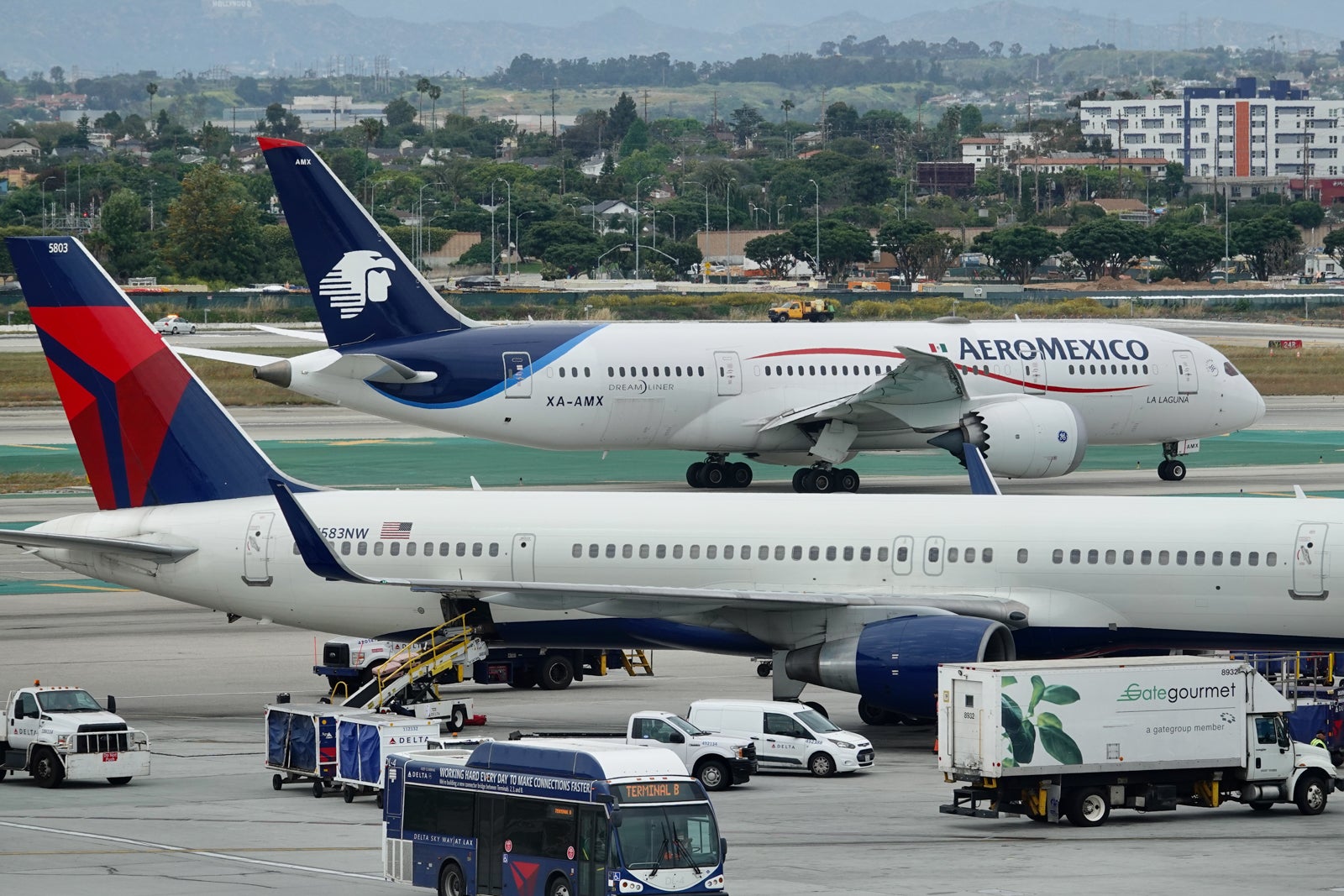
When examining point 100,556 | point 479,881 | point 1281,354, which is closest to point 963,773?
point 479,881

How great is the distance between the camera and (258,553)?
36125 millimetres

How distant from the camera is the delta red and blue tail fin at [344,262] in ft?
178

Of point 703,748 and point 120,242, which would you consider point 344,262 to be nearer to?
point 703,748

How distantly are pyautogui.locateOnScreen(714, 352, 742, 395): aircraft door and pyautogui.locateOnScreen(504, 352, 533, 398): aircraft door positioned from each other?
560 centimetres

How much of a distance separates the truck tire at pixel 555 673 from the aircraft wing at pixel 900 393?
19906mm

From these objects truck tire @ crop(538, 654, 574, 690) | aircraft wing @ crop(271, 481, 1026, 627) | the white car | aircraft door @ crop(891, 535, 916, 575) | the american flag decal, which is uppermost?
the american flag decal

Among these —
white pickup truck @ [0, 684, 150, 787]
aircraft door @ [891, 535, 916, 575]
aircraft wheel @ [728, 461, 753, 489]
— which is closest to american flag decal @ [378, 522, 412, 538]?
white pickup truck @ [0, 684, 150, 787]

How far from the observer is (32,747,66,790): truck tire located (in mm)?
29547

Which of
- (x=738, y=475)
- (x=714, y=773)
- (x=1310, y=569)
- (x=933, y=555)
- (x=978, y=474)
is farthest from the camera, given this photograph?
(x=738, y=475)

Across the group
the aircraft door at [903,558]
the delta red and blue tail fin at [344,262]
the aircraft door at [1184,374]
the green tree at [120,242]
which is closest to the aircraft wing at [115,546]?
the aircraft door at [903,558]

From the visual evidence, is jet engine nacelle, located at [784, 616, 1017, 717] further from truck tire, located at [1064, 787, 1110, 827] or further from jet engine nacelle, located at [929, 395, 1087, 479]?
jet engine nacelle, located at [929, 395, 1087, 479]

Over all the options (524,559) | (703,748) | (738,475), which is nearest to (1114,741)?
(703,748)

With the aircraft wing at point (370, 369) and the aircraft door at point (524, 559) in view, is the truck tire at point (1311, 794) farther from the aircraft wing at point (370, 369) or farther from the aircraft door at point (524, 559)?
the aircraft wing at point (370, 369)

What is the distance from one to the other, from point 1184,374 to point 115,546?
3628cm
